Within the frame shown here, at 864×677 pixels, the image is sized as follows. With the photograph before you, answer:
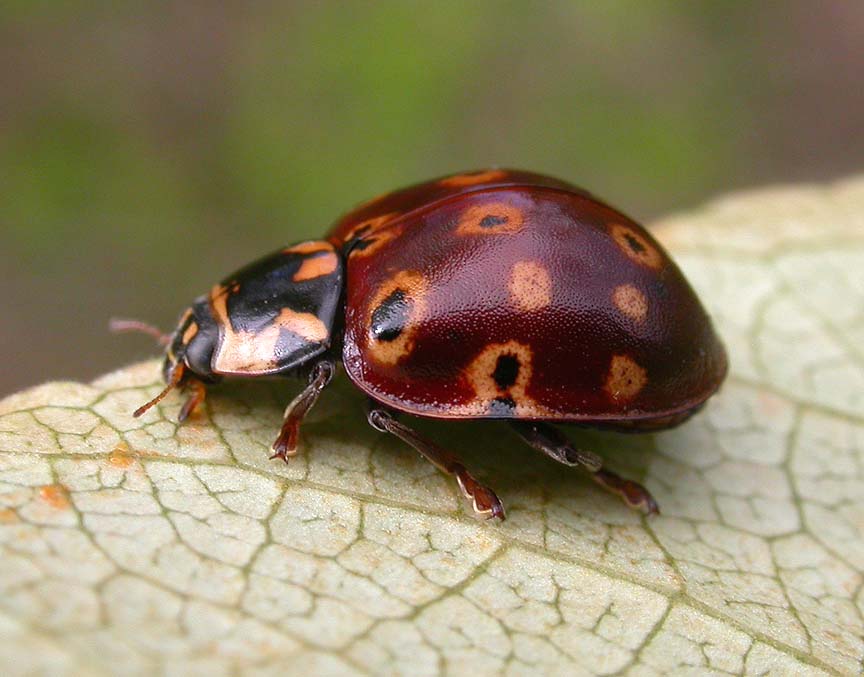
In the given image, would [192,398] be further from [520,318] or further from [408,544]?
[520,318]

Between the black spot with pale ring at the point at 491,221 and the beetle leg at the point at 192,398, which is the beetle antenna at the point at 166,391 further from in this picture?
the black spot with pale ring at the point at 491,221

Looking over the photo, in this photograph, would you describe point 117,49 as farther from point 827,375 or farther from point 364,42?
point 827,375

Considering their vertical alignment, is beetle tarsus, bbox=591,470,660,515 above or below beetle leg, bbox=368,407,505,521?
below

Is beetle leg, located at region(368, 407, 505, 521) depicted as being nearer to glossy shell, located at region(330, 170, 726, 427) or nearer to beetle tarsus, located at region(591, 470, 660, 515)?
glossy shell, located at region(330, 170, 726, 427)

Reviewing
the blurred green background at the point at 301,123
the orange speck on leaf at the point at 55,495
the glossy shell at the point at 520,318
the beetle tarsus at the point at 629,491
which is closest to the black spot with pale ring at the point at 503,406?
the glossy shell at the point at 520,318

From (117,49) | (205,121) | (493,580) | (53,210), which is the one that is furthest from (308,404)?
(117,49)

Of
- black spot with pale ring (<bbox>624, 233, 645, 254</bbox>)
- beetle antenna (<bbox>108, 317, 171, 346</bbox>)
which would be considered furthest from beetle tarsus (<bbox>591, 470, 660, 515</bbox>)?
beetle antenna (<bbox>108, 317, 171, 346</bbox>)
